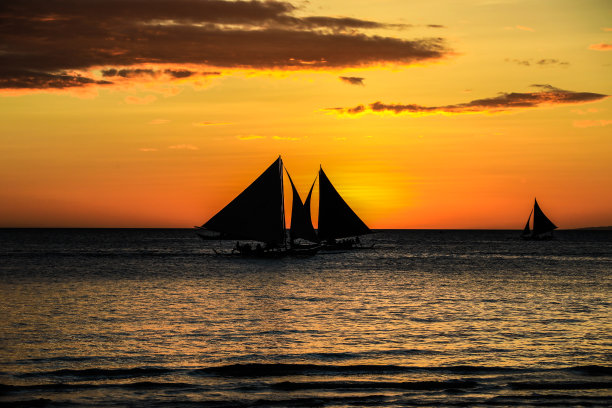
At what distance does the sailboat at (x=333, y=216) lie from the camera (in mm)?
97250

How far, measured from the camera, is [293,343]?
95.8 feet

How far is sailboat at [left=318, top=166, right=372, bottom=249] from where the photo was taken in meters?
97.2

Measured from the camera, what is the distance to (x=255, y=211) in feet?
266

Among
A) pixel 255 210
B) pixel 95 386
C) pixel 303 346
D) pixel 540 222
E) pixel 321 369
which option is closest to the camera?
pixel 95 386

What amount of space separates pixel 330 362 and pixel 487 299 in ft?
83.0

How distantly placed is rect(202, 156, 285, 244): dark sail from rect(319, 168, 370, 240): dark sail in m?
15.4

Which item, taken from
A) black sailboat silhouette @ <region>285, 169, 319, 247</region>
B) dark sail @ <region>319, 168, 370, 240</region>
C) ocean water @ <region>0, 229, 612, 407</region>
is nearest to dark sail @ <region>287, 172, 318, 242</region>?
black sailboat silhouette @ <region>285, 169, 319, 247</region>

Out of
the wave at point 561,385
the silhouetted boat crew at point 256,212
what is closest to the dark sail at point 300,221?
the silhouetted boat crew at point 256,212

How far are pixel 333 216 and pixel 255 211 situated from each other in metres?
21.2

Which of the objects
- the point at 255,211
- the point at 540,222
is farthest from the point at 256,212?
the point at 540,222

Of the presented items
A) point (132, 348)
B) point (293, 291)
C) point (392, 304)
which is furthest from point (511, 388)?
point (293, 291)

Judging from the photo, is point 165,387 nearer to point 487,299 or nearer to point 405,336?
point 405,336

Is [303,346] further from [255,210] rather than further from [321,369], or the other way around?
[255,210]

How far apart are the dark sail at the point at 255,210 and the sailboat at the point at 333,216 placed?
1544 centimetres
